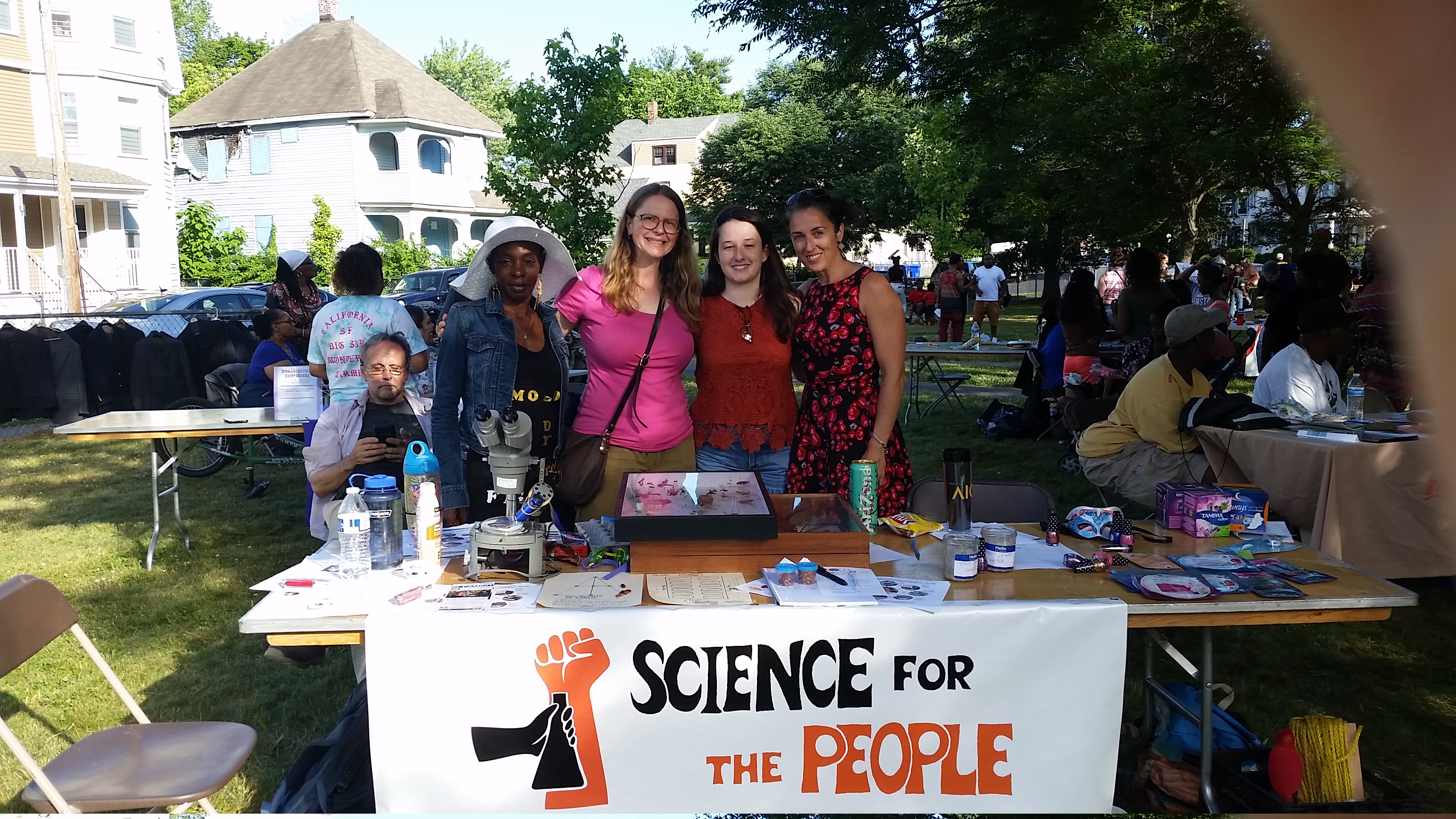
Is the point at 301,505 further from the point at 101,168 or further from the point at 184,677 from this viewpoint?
the point at 101,168

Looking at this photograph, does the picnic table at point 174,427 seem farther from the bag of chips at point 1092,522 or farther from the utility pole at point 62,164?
the utility pole at point 62,164

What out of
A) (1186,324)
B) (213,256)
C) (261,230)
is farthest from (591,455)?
(261,230)

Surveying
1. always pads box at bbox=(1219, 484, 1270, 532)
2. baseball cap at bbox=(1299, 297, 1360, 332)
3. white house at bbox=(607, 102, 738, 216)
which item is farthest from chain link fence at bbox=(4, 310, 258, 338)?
white house at bbox=(607, 102, 738, 216)

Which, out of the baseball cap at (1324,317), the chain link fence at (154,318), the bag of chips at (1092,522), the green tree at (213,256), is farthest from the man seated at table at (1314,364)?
the green tree at (213,256)

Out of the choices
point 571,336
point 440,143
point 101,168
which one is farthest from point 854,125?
point 571,336

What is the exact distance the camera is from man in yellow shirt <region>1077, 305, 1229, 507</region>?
519cm

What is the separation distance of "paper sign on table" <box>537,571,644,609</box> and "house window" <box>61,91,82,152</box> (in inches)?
991

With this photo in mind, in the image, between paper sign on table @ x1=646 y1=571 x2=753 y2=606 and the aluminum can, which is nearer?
paper sign on table @ x1=646 y1=571 x2=753 y2=606

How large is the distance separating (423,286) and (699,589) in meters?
16.8

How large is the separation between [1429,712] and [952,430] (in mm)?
5850

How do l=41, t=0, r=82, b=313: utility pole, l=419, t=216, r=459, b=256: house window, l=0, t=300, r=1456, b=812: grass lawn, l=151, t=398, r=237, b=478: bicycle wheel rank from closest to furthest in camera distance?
l=0, t=300, r=1456, b=812: grass lawn < l=151, t=398, r=237, b=478: bicycle wheel < l=41, t=0, r=82, b=313: utility pole < l=419, t=216, r=459, b=256: house window

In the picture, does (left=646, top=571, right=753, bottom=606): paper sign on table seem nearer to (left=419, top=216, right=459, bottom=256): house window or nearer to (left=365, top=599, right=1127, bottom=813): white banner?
(left=365, top=599, right=1127, bottom=813): white banner

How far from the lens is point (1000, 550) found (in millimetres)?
2902

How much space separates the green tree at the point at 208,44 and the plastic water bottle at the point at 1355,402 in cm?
4678
